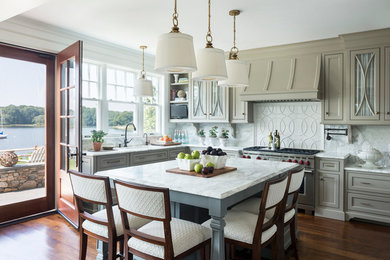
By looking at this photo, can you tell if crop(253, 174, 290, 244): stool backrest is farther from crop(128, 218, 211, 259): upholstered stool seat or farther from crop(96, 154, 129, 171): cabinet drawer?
Result: crop(96, 154, 129, 171): cabinet drawer

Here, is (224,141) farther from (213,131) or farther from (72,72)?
(72,72)

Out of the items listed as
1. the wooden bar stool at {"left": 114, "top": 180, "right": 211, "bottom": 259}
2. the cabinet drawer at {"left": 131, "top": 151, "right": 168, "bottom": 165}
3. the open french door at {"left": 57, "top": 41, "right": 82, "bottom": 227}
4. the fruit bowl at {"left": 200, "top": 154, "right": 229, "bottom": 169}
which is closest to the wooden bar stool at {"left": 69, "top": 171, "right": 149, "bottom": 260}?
the wooden bar stool at {"left": 114, "top": 180, "right": 211, "bottom": 259}

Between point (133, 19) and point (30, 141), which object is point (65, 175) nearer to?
point (30, 141)

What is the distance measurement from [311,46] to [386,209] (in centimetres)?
253

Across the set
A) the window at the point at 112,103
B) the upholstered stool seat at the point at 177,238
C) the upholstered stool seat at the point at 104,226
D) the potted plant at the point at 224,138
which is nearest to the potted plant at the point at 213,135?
the potted plant at the point at 224,138

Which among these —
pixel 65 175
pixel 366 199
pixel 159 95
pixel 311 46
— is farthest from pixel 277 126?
pixel 65 175

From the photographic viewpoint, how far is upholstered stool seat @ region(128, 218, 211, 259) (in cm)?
188

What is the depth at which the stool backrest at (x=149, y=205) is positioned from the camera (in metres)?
1.75

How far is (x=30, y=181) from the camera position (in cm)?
420

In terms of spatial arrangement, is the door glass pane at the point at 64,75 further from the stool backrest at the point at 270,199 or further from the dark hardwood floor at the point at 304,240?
the stool backrest at the point at 270,199

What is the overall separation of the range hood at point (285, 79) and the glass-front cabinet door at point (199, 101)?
913 millimetres

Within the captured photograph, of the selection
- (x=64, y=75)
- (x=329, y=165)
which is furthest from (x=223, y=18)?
(x=329, y=165)

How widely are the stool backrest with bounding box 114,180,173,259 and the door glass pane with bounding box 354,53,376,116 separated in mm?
3543

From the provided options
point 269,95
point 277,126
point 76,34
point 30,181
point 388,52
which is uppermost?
point 76,34
